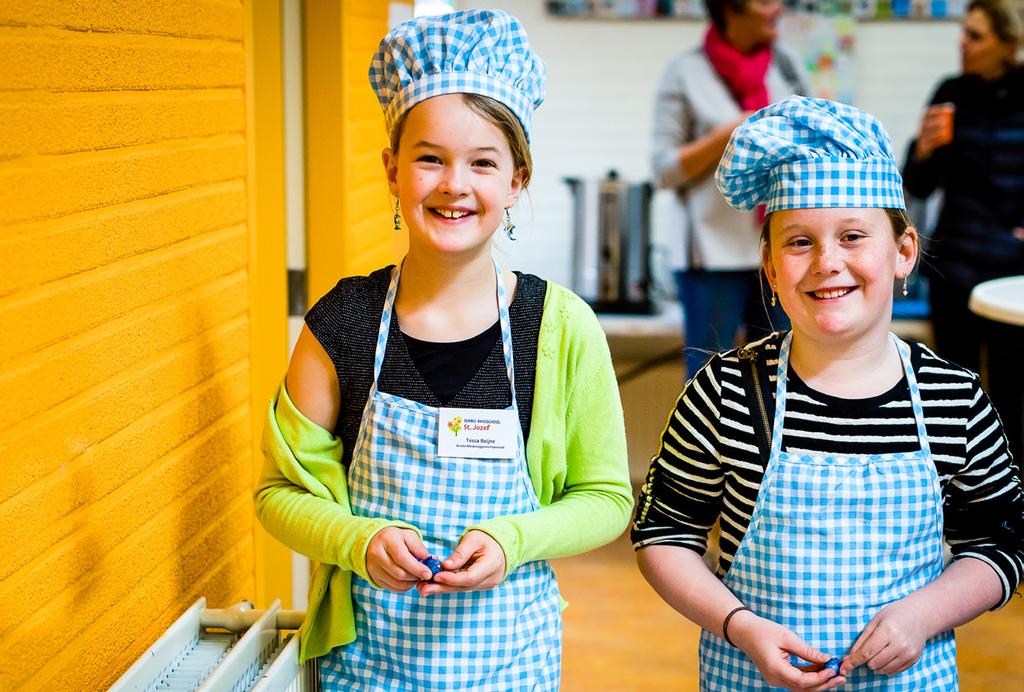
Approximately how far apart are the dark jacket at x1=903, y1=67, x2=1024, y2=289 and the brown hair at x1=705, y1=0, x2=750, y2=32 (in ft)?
3.06

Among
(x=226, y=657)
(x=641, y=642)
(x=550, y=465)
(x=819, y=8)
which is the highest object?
(x=819, y=8)

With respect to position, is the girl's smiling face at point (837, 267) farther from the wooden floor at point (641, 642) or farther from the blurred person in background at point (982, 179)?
the blurred person in background at point (982, 179)

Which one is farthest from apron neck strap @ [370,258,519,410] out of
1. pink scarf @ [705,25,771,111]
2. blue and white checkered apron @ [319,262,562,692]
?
pink scarf @ [705,25,771,111]

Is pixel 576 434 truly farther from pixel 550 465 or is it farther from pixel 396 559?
pixel 396 559

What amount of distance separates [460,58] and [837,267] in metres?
0.55

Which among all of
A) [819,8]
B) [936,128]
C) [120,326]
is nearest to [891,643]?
[120,326]

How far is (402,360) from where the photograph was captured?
1.63 m

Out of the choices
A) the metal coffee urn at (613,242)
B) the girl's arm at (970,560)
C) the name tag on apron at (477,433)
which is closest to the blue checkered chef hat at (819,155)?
the girl's arm at (970,560)

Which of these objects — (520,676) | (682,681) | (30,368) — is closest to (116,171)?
(30,368)

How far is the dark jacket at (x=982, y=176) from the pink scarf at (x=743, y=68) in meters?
0.79

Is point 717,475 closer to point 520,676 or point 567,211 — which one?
point 520,676

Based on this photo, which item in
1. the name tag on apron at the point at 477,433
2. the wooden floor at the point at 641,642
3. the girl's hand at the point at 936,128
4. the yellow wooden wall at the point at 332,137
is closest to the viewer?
the name tag on apron at the point at 477,433

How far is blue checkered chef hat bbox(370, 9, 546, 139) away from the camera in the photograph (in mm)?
1560

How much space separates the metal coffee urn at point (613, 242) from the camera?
5184 mm
